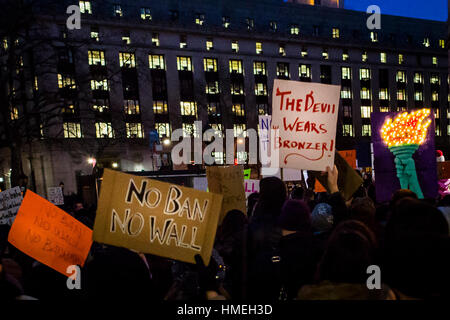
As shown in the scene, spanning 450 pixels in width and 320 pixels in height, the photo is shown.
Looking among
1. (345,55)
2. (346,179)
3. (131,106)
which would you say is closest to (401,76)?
(345,55)

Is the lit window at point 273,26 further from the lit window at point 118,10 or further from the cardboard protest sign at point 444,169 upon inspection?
the cardboard protest sign at point 444,169

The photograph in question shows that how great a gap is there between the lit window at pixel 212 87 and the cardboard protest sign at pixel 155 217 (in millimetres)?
36478

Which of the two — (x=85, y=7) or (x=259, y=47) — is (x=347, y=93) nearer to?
(x=259, y=47)

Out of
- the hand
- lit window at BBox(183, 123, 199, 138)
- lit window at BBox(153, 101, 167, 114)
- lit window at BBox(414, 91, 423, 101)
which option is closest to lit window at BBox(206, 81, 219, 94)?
lit window at BBox(183, 123, 199, 138)

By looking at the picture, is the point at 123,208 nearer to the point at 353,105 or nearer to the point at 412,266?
the point at 412,266

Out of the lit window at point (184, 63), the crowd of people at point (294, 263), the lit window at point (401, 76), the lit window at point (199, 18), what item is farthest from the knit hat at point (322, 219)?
the lit window at point (401, 76)

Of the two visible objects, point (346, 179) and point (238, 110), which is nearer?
point (346, 179)

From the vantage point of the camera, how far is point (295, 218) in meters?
2.99

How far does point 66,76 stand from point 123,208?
113ft

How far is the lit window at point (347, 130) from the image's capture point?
142ft

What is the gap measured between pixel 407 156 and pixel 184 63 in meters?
36.3

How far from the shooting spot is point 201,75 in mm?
37719

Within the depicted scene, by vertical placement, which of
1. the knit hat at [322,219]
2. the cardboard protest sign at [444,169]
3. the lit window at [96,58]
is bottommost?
the knit hat at [322,219]

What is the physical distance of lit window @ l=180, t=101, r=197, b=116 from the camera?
37375 millimetres
